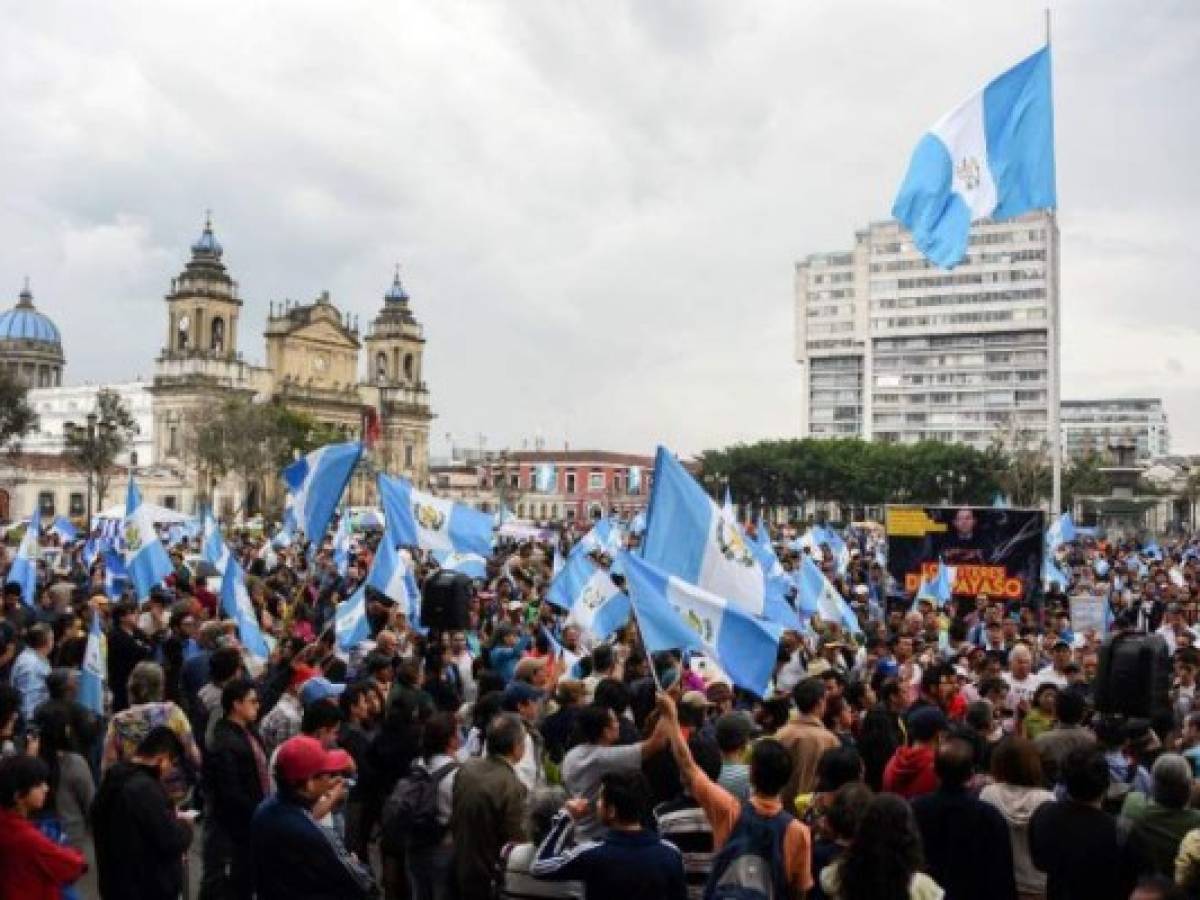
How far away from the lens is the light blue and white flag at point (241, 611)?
12188 mm

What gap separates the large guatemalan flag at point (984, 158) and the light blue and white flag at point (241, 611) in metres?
8.69

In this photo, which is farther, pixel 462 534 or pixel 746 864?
pixel 462 534

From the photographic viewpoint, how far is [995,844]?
5410 millimetres

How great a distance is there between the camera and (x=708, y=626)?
8.04m

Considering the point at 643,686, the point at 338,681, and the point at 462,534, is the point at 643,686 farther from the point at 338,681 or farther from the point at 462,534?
the point at 462,534

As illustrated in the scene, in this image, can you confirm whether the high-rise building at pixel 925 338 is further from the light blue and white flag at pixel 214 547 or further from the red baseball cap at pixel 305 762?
the red baseball cap at pixel 305 762

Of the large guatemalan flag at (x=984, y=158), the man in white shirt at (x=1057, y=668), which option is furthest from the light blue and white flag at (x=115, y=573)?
the man in white shirt at (x=1057, y=668)

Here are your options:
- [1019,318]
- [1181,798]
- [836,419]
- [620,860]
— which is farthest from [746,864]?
[836,419]

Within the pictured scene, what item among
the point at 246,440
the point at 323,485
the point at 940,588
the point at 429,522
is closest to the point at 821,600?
the point at 940,588

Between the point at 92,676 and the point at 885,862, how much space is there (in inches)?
244

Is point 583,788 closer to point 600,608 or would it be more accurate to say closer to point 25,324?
point 600,608

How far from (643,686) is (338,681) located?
243 centimetres

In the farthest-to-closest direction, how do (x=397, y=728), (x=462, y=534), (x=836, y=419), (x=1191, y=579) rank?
(x=836, y=419) → (x=1191, y=579) → (x=462, y=534) → (x=397, y=728)

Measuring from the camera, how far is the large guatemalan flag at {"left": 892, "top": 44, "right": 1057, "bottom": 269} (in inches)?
615
